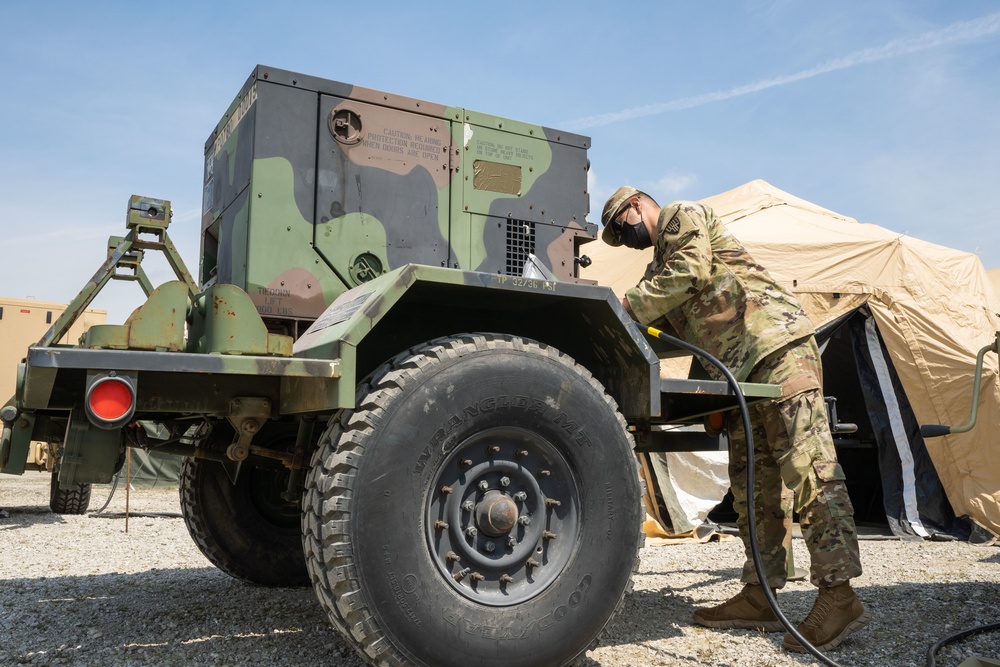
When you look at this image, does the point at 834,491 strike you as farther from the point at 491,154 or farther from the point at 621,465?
the point at 491,154

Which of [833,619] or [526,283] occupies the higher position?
[526,283]

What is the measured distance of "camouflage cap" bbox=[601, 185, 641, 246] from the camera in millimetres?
4078

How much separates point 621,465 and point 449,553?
2.28 feet

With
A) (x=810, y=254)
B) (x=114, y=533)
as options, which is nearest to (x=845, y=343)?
(x=810, y=254)

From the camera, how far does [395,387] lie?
2580 millimetres

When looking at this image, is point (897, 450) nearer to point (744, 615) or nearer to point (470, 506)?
point (744, 615)

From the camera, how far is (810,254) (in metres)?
9.02

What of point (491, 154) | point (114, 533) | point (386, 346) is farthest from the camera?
point (114, 533)

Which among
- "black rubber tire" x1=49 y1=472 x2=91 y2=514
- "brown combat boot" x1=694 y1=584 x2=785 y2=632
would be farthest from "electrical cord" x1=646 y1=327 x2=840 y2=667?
"black rubber tire" x1=49 y1=472 x2=91 y2=514

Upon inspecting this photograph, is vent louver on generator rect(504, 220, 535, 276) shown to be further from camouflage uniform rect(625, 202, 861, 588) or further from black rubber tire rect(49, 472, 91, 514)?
black rubber tire rect(49, 472, 91, 514)

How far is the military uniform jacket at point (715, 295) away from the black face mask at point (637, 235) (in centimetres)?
9

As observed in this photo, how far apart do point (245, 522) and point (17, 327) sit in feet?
37.5

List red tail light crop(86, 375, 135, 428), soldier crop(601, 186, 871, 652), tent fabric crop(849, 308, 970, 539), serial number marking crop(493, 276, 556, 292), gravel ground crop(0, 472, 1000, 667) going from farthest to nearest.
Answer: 1. tent fabric crop(849, 308, 970, 539)
2. soldier crop(601, 186, 871, 652)
3. gravel ground crop(0, 472, 1000, 667)
4. serial number marking crop(493, 276, 556, 292)
5. red tail light crop(86, 375, 135, 428)

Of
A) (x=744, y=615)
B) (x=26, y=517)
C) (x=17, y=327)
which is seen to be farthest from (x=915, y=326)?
(x=17, y=327)
